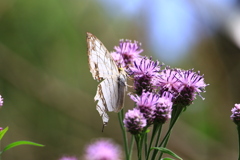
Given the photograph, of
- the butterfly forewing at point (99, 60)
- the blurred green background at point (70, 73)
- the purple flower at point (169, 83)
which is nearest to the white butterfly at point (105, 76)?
the butterfly forewing at point (99, 60)

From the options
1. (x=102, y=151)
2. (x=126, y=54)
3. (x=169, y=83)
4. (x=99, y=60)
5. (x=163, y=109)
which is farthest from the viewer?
(x=126, y=54)

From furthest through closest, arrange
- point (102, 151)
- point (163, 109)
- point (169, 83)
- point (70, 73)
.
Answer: point (70, 73) → point (169, 83) → point (163, 109) → point (102, 151)

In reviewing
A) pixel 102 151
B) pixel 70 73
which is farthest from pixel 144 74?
pixel 70 73

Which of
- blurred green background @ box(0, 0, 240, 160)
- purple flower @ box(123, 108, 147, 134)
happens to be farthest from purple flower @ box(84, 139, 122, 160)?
blurred green background @ box(0, 0, 240, 160)

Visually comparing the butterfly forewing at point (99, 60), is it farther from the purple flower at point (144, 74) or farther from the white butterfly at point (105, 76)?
the purple flower at point (144, 74)

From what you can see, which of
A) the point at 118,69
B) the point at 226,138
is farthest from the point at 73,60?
the point at 118,69

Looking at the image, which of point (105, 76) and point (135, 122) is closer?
point (135, 122)

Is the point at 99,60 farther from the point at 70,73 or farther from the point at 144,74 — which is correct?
the point at 70,73
